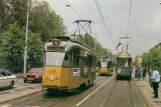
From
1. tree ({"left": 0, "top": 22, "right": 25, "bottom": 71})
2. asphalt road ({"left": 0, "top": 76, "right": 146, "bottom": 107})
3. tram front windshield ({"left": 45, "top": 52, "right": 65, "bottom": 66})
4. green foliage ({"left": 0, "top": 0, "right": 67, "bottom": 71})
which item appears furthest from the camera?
green foliage ({"left": 0, "top": 0, "right": 67, "bottom": 71})

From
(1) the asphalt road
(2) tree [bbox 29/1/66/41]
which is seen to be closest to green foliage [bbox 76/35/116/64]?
(2) tree [bbox 29/1/66/41]

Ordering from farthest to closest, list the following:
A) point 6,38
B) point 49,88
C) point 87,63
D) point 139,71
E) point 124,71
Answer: point 139,71
point 124,71
point 6,38
point 87,63
point 49,88

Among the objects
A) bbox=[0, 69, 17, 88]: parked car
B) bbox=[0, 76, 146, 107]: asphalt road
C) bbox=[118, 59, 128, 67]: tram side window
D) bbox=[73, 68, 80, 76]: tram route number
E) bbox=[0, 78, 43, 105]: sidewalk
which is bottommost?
bbox=[0, 76, 146, 107]: asphalt road

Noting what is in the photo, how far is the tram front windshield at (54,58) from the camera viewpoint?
1803 cm

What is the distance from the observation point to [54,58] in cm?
1819

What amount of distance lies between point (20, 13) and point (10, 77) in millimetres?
35675

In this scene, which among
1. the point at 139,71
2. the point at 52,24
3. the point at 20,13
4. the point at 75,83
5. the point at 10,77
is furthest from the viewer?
the point at 52,24

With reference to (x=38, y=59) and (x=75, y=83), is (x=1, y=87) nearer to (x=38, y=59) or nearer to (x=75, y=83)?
(x=75, y=83)

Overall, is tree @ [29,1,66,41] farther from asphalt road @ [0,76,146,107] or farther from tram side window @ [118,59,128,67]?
asphalt road @ [0,76,146,107]

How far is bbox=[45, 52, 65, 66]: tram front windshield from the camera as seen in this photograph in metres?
18.0

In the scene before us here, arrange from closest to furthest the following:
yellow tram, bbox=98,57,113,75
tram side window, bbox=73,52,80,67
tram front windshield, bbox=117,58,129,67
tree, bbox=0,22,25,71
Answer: tram side window, bbox=73,52,80,67 < tree, bbox=0,22,25,71 < tram front windshield, bbox=117,58,129,67 < yellow tram, bbox=98,57,113,75

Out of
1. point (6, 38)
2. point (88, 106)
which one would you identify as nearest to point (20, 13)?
point (6, 38)

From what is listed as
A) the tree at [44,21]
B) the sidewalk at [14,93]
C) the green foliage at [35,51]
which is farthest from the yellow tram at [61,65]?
the tree at [44,21]

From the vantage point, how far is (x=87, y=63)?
77.5 feet
